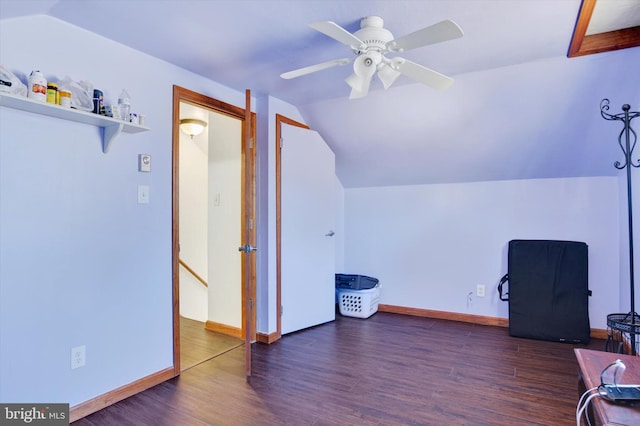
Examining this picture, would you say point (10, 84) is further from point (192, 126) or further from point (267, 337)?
point (267, 337)

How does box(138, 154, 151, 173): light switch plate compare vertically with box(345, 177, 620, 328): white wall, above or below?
above

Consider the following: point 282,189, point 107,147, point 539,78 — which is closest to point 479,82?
point 539,78

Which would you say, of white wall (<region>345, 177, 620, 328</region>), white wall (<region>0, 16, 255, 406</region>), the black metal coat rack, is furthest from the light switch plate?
the black metal coat rack

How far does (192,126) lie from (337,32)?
2.53 meters

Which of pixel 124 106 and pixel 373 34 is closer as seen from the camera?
pixel 373 34

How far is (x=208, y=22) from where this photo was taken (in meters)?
1.96

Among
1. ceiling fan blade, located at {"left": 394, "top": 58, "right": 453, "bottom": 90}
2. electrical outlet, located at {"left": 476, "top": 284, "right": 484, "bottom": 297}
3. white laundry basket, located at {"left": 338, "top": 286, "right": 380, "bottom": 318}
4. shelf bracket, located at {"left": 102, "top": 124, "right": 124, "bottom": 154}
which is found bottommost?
white laundry basket, located at {"left": 338, "top": 286, "right": 380, "bottom": 318}

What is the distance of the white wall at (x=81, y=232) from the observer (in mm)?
1800

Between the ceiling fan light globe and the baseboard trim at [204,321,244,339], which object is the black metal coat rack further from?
the baseboard trim at [204,321,244,339]

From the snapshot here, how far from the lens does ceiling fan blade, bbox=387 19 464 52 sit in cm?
149

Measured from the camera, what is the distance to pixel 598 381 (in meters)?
1.13

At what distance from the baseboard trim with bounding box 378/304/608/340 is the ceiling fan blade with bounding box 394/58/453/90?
261cm

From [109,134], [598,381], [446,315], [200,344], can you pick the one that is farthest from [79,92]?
[446,315]

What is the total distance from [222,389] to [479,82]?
283cm
